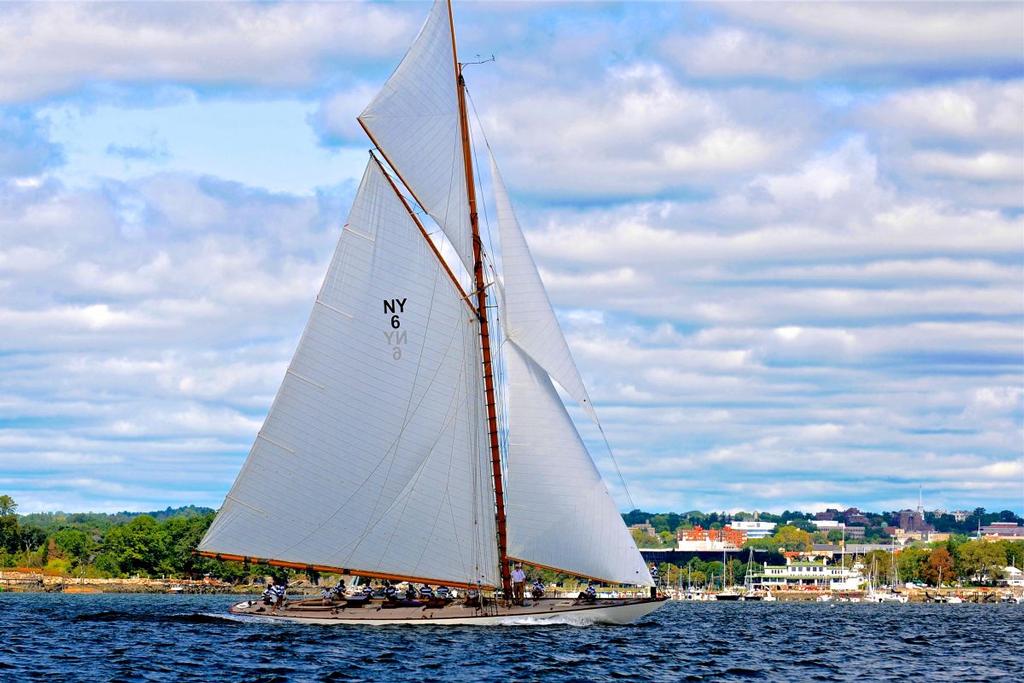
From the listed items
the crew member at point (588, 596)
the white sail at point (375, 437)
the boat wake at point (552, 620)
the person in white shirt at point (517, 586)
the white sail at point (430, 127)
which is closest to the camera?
the white sail at point (375, 437)

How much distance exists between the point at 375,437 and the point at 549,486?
8588mm

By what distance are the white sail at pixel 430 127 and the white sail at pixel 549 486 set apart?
7.49 metres

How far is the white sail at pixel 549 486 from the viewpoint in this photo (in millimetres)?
74812

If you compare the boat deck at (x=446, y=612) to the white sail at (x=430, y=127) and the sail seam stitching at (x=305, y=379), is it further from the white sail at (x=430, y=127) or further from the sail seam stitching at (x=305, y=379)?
the white sail at (x=430, y=127)

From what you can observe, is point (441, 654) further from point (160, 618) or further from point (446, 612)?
point (160, 618)

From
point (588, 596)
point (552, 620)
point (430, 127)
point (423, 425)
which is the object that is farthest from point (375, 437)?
point (430, 127)

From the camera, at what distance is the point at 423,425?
76.1 metres

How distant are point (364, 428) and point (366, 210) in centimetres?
1045

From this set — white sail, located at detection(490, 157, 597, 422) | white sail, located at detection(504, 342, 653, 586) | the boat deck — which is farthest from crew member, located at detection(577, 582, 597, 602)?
white sail, located at detection(490, 157, 597, 422)

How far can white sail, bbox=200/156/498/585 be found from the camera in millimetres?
75500

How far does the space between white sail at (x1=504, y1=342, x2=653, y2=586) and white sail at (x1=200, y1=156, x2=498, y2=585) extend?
273 centimetres

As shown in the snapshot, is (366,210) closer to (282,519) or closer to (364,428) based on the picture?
(364,428)

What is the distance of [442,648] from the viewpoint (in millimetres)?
67125

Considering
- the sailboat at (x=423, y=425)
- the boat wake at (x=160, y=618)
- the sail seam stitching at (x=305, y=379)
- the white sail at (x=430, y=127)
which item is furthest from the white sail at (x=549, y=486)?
the boat wake at (x=160, y=618)
